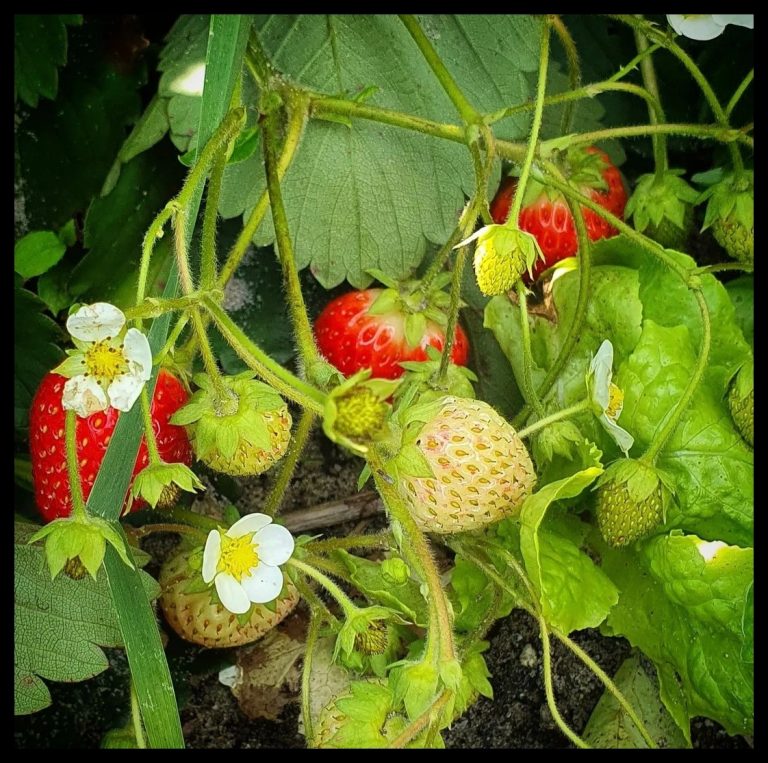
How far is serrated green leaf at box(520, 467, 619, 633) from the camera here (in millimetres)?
809

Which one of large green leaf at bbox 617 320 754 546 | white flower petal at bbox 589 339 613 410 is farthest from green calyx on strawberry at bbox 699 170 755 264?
white flower petal at bbox 589 339 613 410

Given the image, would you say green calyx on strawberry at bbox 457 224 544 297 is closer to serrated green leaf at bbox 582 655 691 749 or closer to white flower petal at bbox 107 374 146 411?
white flower petal at bbox 107 374 146 411

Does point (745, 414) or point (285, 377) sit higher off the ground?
point (285, 377)

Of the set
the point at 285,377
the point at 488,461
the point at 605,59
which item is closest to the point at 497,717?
the point at 488,461

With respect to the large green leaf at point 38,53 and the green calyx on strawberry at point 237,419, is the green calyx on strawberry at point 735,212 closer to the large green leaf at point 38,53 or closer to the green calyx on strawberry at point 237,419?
the green calyx on strawberry at point 237,419

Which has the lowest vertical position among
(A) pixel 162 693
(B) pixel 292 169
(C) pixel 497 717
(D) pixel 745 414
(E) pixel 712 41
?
(C) pixel 497 717

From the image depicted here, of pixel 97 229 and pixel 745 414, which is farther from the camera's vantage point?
pixel 97 229

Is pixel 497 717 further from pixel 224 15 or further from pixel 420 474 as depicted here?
pixel 224 15

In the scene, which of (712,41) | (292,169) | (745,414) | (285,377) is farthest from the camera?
(712,41)

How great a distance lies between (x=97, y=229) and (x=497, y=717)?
2.40ft


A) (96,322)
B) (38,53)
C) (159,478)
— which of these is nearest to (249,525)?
(159,478)

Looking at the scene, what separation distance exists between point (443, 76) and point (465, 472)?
0.40 metres

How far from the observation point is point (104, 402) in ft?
2.36

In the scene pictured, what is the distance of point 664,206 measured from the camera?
105cm
